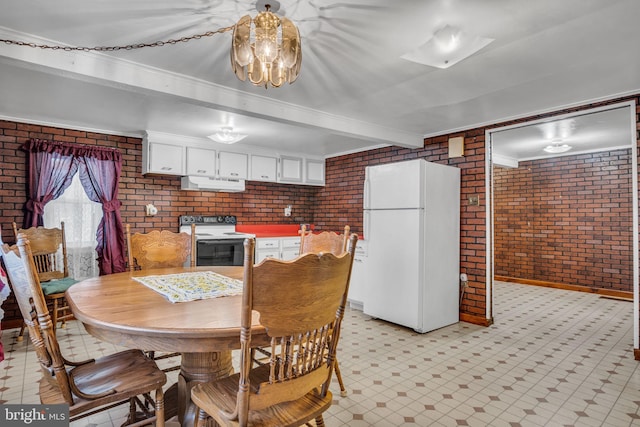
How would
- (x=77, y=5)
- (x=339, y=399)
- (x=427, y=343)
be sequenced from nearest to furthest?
(x=77, y=5)
(x=339, y=399)
(x=427, y=343)

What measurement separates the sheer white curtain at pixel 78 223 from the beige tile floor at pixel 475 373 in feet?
2.21

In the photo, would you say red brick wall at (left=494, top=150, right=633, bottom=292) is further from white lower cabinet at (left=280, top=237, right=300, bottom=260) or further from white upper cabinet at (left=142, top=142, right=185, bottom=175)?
white upper cabinet at (left=142, top=142, right=185, bottom=175)

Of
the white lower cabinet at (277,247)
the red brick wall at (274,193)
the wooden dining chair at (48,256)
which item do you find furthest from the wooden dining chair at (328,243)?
the wooden dining chair at (48,256)

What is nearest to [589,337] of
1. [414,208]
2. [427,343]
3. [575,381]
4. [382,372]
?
[575,381]

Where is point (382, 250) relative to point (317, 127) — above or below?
below

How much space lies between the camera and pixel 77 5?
5.89 feet

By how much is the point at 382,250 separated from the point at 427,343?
3.59ft

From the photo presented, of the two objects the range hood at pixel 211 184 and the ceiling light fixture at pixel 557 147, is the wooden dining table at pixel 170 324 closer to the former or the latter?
the range hood at pixel 211 184

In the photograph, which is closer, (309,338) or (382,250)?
(309,338)

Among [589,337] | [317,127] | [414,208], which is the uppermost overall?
[317,127]

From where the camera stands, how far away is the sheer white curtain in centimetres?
400

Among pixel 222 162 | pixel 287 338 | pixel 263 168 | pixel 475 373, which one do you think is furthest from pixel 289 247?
pixel 287 338

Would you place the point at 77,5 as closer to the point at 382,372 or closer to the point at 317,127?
the point at 317,127

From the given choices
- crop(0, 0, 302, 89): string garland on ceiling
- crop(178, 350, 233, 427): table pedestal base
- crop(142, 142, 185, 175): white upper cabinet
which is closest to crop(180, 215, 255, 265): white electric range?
crop(142, 142, 185, 175): white upper cabinet
